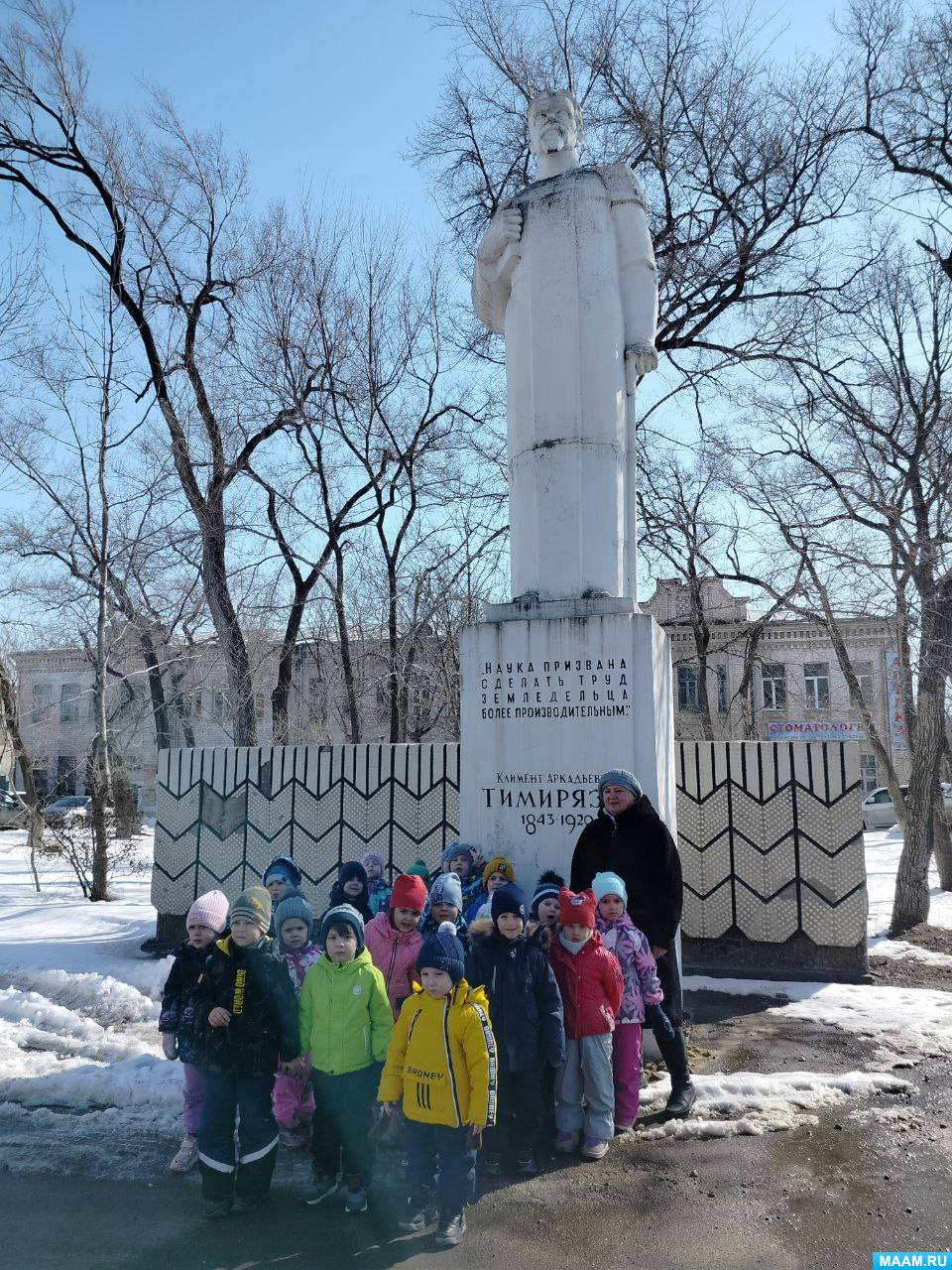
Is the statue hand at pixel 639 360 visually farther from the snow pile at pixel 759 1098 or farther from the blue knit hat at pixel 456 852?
the snow pile at pixel 759 1098

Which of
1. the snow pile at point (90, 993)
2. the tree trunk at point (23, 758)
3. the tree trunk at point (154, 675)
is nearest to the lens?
the snow pile at point (90, 993)

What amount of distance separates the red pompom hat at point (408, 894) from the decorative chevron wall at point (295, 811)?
4.50 m

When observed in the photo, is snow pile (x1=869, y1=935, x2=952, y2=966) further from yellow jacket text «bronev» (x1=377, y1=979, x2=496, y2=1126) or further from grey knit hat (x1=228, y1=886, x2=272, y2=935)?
grey knit hat (x1=228, y1=886, x2=272, y2=935)

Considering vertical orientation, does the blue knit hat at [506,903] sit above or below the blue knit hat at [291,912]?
above

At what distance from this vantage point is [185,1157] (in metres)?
4.38

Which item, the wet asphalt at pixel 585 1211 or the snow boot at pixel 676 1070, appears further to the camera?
the snow boot at pixel 676 1070

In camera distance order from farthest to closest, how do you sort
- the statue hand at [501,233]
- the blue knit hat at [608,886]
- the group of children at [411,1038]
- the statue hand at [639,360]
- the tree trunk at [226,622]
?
the tree trunk at [226,622], the statue hand at [501,233], the statue hand at [639,360], the blue knit hat at [608,886], the group of children at [411,1038]

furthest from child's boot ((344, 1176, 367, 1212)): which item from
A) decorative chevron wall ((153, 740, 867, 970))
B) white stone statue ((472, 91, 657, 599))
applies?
decorative chevron wall ((153, 740, 867, 970))

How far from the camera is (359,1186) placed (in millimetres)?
3971

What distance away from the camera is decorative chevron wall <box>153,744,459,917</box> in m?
9.53

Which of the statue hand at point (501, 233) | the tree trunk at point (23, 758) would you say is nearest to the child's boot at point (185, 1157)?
the statue hand at point (501, 233)

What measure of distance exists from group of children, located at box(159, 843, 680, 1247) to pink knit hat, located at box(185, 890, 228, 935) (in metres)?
0.01

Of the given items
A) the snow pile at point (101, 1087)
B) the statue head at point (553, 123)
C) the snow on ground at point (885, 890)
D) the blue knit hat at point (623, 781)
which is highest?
the statue head at point (553, 123)

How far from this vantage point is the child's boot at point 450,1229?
3.60 metres
